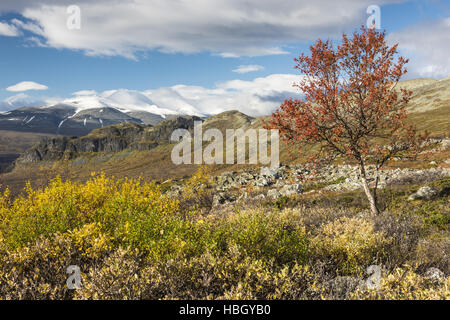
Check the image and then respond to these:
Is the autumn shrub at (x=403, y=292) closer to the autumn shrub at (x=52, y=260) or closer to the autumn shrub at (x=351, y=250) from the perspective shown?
the autumn shrub at (x=351, y=250)

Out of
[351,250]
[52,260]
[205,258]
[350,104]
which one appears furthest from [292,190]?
[52,260]

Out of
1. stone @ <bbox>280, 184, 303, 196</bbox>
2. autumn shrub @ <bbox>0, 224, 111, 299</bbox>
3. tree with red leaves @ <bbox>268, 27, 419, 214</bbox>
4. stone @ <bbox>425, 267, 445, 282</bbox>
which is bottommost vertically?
stone @ <bbox>280, 184, 303, 196</bbox>

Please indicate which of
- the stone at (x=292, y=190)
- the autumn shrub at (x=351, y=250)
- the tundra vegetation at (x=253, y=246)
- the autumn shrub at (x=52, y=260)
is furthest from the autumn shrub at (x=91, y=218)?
the stone at (x=292, y=190)

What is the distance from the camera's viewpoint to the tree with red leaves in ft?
38.1

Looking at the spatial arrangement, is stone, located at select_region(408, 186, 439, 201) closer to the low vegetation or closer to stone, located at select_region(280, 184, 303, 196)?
the low vegetation

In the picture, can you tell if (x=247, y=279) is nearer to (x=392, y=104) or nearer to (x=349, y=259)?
(x=349, y=259)

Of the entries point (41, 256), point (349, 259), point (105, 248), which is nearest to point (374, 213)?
point (349, 259)

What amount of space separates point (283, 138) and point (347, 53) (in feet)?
15.2

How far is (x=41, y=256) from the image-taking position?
254 inches

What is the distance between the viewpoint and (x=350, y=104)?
39.3 feet

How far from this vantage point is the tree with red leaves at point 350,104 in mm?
11609

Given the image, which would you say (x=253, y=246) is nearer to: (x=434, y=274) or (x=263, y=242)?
(x=263, y=242)

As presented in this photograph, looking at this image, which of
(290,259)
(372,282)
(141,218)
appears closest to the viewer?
(372,282)

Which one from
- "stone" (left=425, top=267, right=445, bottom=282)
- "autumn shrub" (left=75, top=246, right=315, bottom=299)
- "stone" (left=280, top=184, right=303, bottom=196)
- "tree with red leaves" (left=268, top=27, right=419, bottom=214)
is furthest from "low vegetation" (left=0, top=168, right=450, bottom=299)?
"stone" (left=280, top=184, right=303, bottom=196)
